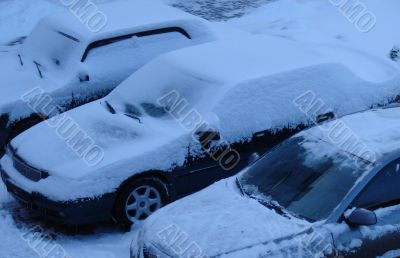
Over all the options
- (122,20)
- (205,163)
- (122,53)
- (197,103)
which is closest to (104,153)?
(205,163)

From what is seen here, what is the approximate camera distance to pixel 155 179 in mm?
6680

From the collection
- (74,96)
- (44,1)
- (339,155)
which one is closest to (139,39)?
(74,96)

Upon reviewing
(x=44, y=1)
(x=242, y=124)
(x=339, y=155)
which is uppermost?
(x=339, y=155)

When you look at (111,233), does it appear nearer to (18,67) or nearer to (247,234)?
(247,234)

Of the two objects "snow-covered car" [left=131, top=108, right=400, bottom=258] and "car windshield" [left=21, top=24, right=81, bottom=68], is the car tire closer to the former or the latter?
"snow-covered car" [left=131, top=108, right=400, bottom=258]

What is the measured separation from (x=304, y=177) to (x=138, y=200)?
198cm

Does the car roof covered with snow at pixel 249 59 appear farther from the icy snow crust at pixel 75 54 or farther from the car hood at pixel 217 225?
the car hood at pixel 217 225

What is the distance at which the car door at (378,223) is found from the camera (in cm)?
484

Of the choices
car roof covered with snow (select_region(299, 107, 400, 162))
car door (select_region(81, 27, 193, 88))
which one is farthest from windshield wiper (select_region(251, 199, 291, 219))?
car door (select_region(81, 27, 193, 88))

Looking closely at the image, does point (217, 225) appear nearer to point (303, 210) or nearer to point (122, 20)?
point (303, 210)

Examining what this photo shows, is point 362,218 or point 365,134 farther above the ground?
point 365,134

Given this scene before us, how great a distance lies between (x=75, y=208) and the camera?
20.8 feet

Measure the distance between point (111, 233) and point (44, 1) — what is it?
35.3 feet

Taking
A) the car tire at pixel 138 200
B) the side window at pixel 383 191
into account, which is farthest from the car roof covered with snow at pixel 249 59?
the side window at pixel 383 191
